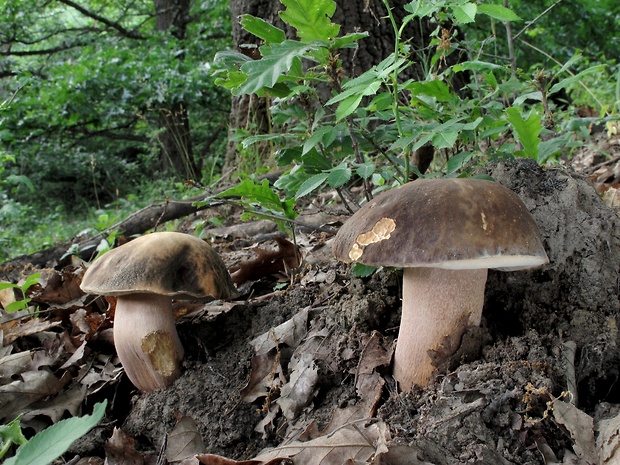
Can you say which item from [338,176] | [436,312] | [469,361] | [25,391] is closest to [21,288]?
[25,391]

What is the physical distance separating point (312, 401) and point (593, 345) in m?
1.02

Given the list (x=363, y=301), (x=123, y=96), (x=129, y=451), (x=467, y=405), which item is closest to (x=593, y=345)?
(x=467, y=405)

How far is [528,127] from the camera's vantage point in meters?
1.90

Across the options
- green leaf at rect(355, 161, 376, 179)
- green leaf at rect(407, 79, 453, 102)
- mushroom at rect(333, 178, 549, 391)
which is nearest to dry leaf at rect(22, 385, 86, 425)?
mushroom at rect(333, 178, 549, 391)

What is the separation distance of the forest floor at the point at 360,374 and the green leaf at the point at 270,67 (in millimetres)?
969

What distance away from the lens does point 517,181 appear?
195cm

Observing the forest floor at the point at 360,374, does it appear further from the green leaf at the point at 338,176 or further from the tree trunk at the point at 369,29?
the tree trunk at the point at 369,29

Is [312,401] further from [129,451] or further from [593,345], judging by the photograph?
[593,345]

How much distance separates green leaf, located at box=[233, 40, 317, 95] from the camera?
148 cm

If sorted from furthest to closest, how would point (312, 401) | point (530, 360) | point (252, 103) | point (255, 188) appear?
point (252, 103) < point (255, 188) < point (312, 401) < point (530, 360)

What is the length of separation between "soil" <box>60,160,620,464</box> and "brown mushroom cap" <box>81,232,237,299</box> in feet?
1.32

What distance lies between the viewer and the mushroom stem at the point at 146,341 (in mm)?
2086

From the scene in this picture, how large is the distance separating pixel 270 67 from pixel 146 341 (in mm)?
1288

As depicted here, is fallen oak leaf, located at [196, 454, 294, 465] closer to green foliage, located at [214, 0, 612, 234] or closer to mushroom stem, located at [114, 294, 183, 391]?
mushroom stem, located at [114, 294, 183, 391]
